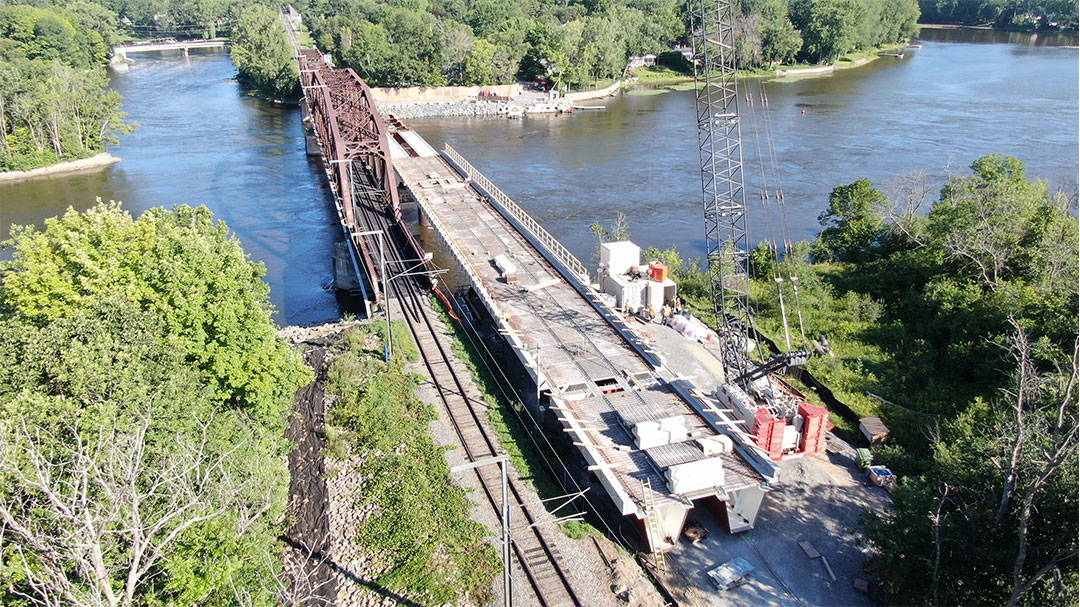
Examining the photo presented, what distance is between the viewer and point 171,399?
72.9 feet

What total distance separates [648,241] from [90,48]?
124m

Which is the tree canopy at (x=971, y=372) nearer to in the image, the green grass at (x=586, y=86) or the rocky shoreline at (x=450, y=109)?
the rocky shoreline at (x=450, y=109)

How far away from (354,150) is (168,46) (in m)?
137

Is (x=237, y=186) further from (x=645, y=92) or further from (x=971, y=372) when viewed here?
(x=645, y=92)

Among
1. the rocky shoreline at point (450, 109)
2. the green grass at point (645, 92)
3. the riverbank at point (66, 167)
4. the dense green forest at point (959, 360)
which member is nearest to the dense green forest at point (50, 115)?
the riverbank at point (66, 167)

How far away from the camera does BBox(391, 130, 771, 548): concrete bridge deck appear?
23000mm

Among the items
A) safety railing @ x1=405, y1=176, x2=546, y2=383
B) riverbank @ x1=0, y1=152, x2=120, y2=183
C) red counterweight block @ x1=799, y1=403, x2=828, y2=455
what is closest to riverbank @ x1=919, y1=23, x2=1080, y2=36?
safety railing @ x1=405, y1=176, x2=546, y2=383

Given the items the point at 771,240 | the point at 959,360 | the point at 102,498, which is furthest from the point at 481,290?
the point at 771,240

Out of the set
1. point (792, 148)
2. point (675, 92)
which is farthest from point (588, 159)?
point (675, 92)

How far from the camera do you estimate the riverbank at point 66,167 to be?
236 feet

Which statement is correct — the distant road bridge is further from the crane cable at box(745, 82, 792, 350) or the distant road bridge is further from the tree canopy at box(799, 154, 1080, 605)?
the tree canopy at box(799, 154, 1080, 605)

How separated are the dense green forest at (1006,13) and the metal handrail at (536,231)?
165 m

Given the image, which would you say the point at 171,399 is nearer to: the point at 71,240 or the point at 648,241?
the point at 71,240

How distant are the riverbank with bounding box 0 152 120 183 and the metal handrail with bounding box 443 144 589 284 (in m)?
42.6
